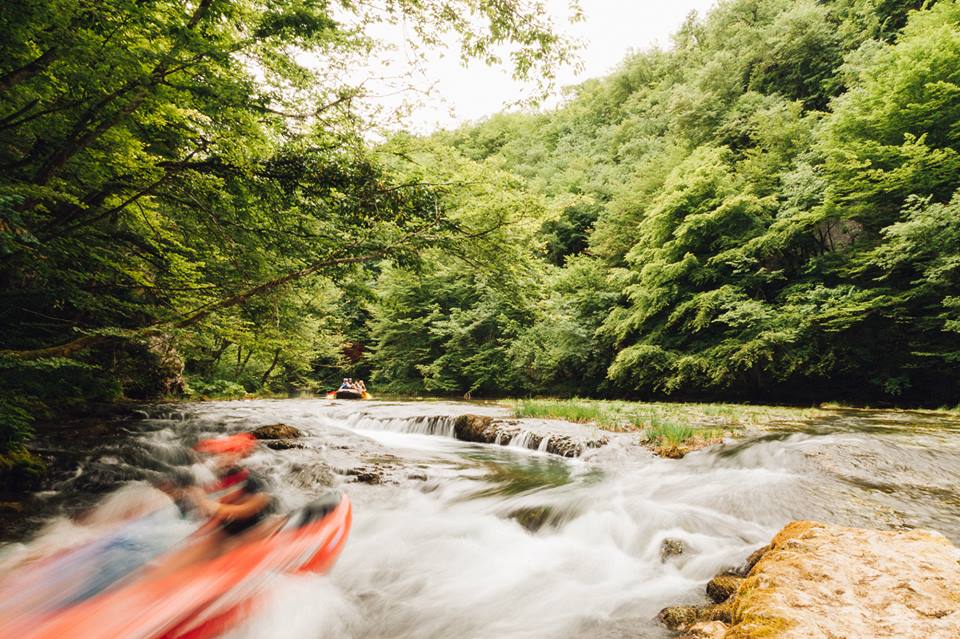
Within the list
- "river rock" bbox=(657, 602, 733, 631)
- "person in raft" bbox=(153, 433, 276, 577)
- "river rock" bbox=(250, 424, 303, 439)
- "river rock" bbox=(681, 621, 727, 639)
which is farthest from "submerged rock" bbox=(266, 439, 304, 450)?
"river rock" bbox=(681, 621, 727, 639)

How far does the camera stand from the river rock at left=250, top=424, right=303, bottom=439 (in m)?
8.49

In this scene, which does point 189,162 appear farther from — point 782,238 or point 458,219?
point 782,238

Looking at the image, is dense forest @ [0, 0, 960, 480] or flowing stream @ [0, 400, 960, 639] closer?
flowing stream @ [0, 400, 960, 639]

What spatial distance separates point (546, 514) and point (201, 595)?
364 centimetres

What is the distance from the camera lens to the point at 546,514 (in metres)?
5.10

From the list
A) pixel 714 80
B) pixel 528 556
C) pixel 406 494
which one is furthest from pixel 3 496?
pixel 714 80

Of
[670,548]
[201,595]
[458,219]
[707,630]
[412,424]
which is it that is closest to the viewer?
[707,630]

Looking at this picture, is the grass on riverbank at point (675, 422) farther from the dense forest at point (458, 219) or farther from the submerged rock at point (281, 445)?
the submerged rock at point (281, 445)

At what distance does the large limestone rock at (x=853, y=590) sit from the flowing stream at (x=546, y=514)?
34.6 inches

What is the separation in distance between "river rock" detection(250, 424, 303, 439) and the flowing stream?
1025 mm

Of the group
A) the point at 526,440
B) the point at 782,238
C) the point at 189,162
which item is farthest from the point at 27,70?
the point at 782,238

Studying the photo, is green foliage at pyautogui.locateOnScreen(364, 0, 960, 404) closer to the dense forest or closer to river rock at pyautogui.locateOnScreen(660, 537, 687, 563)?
the dense forest

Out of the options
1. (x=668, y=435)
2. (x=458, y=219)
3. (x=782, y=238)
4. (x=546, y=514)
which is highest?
(x=782, y=238)

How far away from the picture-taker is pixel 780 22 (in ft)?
71.5
